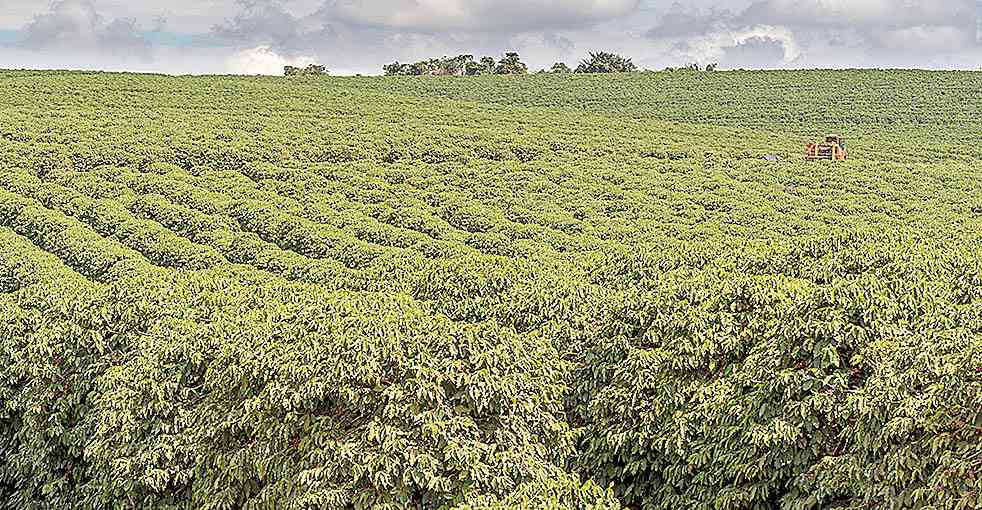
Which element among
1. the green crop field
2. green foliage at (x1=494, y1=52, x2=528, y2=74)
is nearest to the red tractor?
the green crop field

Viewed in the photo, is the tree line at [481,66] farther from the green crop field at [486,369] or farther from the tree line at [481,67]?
the green crop field at [486,369]

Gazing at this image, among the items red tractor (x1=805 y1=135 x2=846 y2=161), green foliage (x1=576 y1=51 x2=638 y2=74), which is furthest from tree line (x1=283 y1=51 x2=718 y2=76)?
red tractor (x1=805 y1=135 x2=846 y2=161)

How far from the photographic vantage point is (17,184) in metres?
32.7

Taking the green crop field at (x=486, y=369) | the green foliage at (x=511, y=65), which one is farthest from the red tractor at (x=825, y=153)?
the green foliage at (x=511, y=65)

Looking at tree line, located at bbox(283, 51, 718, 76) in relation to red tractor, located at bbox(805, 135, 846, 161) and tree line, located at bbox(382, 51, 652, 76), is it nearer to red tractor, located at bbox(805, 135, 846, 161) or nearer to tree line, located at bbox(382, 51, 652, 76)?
tree line, located at bbox(382, 51, 652, 76)

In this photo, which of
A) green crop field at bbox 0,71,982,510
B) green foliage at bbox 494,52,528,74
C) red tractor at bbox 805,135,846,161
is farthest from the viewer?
green foliage at bbox 494,52,528,74

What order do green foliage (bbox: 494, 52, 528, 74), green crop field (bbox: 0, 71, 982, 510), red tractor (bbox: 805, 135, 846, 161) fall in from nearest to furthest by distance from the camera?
green crop field (bbox: 0, 71, 982, 510), red tractor (bbox: 805, 135, 846, 161), green foliage (bbox: 494, 52, 528, 74)

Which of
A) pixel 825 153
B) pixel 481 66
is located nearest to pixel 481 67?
pixel 481 66

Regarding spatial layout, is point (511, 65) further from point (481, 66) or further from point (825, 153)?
point (825, 153)

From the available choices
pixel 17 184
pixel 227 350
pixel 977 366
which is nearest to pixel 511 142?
pixel 17 184

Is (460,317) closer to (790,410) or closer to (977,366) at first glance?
(790,410)

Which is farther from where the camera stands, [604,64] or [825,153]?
[604,64]

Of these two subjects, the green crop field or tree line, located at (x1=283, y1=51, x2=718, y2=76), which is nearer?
the green crop field

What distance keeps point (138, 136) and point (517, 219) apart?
61.1ft
